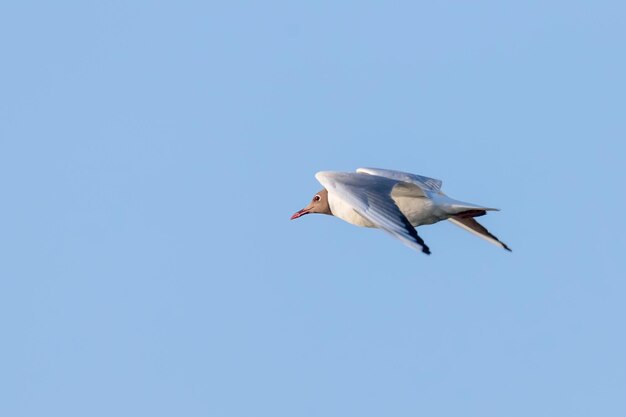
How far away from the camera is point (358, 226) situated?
17.9 meters

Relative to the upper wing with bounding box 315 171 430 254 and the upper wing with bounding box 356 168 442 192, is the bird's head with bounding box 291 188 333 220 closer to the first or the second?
the upper wing with bounding box 356 168 442 192

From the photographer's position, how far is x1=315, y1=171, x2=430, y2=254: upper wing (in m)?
14.6

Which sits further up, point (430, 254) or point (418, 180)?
point (418, 180)

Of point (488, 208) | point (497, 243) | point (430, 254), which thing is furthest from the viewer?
point (497, 243)

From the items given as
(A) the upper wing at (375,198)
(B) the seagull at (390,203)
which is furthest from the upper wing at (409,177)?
(A) the upper wing at (375,198)

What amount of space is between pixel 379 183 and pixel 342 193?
2.73ft

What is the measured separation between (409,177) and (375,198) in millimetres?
2324

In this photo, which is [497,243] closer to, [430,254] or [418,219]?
[418,219]

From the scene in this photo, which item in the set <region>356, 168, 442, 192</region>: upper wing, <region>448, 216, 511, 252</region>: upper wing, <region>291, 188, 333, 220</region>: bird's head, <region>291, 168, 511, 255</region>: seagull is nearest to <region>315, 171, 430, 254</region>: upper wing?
<region>291, 168, 511, 255</region>: seagull

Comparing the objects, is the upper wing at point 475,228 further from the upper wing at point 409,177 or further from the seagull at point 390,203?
the upper wing at point 409,177

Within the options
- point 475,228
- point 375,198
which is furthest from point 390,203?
A: point 475,228

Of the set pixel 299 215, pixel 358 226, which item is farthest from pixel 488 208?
pixel 299 215

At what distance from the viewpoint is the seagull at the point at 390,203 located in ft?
50.3

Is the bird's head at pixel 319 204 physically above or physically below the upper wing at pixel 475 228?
above
